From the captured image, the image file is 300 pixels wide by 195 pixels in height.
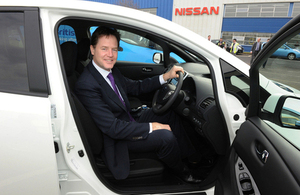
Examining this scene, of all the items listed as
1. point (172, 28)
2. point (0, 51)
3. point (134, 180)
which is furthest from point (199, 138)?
point (0, 51)

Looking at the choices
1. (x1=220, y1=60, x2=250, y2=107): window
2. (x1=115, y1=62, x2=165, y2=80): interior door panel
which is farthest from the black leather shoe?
(x1=115, y1=62, x2=165, y2=80): interior door panel

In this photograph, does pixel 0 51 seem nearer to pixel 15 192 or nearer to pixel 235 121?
pixel 15 192

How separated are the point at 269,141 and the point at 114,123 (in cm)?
90

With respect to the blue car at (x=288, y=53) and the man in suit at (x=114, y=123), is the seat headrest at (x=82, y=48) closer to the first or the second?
the man in suit at (x=114, y=123)

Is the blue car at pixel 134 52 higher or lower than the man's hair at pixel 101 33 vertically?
lower

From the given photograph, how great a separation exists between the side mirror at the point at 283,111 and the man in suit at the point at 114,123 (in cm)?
71

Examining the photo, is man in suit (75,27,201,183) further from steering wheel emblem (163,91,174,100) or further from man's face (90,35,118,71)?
steering wheel emblem (163,91,174,100)

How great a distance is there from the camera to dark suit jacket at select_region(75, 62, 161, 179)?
4.55 feet

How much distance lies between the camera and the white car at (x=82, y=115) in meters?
0.89

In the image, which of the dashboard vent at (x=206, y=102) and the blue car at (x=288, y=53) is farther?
the dashboard vent at (x=206, y=102)

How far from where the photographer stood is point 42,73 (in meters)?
1.10

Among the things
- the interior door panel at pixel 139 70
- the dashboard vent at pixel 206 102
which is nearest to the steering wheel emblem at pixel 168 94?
the dashboard vent at pixel 206 102

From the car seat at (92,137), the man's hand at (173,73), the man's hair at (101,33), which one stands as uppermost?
the man's hair at (101,33)

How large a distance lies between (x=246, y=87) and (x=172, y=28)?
2.02 feet
